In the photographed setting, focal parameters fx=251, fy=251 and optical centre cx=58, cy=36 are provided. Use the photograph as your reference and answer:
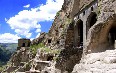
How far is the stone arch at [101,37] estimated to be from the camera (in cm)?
2202

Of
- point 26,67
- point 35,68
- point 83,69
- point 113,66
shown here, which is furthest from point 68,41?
point 113,66

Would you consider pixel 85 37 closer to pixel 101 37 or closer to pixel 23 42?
pixel 101 37

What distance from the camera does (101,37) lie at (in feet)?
73.2

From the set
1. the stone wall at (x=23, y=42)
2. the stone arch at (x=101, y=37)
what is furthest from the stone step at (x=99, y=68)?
the stone wall at (x=23, y=42)

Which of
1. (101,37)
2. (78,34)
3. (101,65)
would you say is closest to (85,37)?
(78,34)

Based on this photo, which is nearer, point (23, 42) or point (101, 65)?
point (101, 65)

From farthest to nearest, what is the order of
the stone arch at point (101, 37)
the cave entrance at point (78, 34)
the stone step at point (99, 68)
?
the cave entrance at point (78, 34), the stone arch at point (101, 37), the stone step at point (99, 68)

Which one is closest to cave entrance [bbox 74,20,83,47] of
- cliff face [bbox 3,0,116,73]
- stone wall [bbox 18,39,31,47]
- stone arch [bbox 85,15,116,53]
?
cliff face [bbox 3,0,116,73]

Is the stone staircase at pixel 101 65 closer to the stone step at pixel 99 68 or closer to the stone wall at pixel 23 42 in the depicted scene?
the stone step at pixel 99 68

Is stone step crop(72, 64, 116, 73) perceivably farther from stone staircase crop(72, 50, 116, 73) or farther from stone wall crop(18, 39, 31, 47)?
stone wall crop(18, 39, 31, 47)

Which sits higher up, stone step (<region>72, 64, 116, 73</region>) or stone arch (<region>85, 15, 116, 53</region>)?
stone arch (<region>85, 15, 116, 53</region>)

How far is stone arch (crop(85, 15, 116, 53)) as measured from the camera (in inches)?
867

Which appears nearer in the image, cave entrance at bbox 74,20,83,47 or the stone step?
the stone step

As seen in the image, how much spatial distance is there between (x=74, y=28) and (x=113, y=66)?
2362 centimetres
